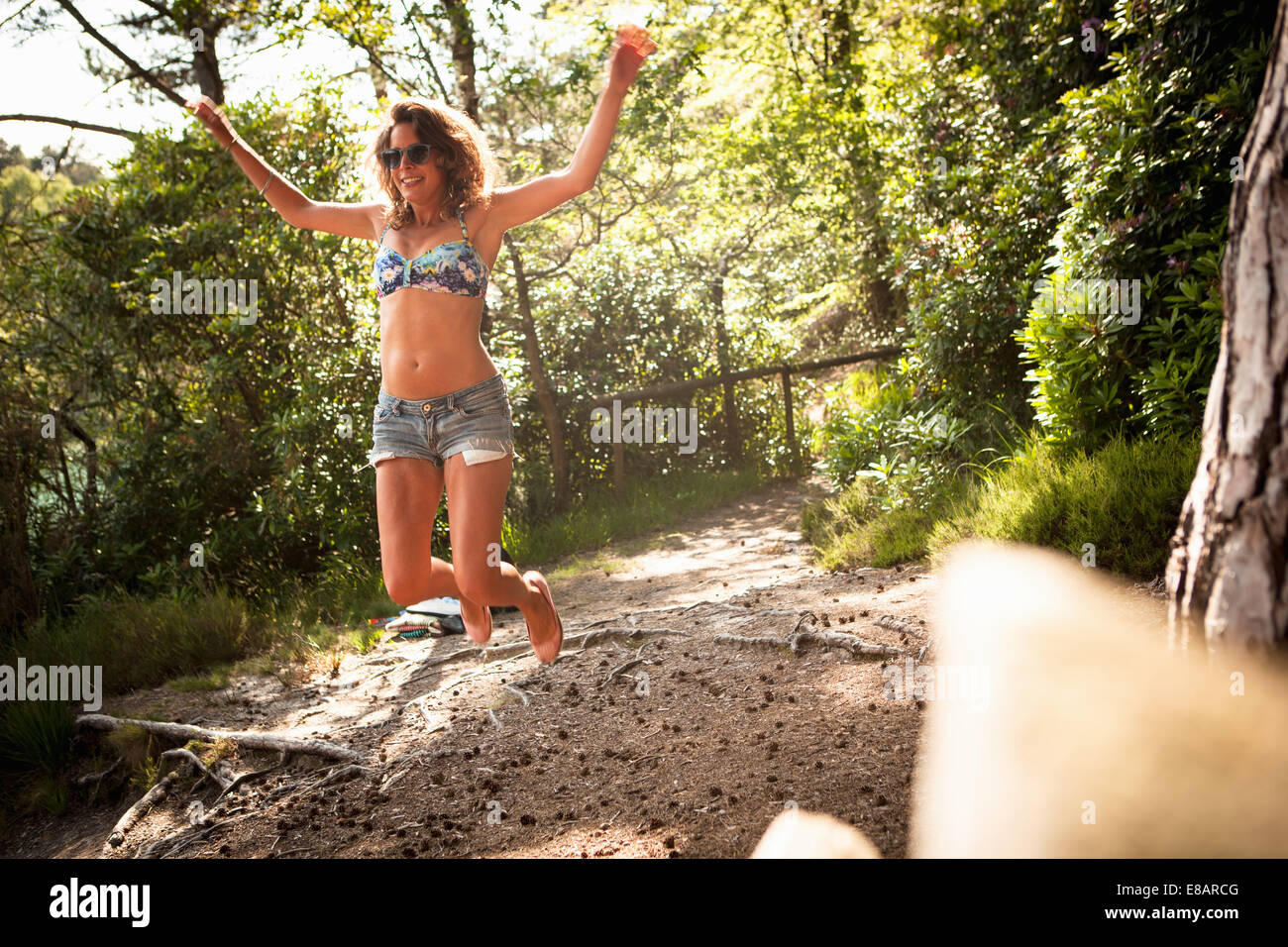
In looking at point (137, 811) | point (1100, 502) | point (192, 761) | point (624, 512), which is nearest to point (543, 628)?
point (192, 761)

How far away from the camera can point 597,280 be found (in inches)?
412

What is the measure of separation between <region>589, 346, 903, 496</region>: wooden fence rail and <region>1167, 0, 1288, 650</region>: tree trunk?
7.72 metres

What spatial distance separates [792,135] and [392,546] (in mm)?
9743

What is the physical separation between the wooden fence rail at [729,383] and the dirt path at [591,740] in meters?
3.82

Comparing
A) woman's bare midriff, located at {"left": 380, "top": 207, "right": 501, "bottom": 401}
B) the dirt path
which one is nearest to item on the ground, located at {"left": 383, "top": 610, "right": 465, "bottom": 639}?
the dirt path

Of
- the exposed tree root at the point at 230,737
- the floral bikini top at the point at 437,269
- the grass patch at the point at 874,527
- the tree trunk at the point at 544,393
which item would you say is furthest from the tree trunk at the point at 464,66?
the exposed tree root at the point at 230,737

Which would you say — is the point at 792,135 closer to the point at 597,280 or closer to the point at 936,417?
the point at 597,280

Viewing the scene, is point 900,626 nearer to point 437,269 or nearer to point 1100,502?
point 1100,502

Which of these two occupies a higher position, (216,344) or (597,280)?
(597,280)

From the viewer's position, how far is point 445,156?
3590mm

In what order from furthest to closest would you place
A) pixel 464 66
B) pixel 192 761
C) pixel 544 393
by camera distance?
pixel 544 393 → pixel 464 66 → pixel 192 761

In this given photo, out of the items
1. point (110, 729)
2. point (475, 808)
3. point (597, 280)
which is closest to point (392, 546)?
point (475, 808)

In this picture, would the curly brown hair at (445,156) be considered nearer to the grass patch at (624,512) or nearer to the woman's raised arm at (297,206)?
the woman's raised arm at (297,206)

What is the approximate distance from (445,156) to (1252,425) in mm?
2779
